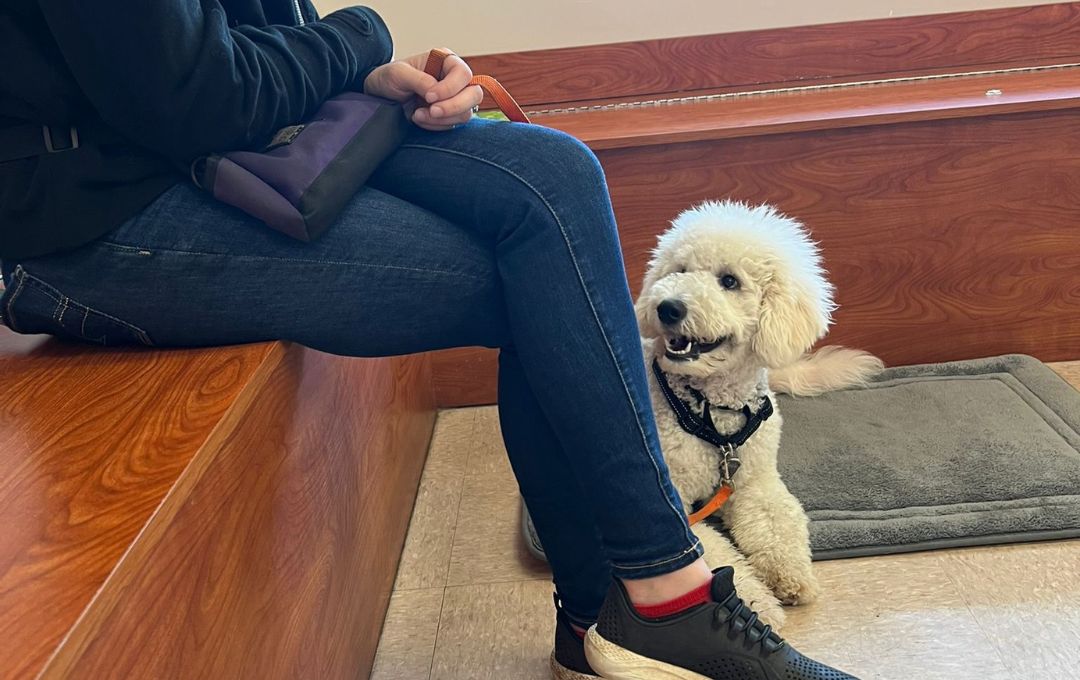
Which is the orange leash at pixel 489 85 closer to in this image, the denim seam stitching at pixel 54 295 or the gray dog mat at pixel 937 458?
the denim seam stitching at pixel 54 295

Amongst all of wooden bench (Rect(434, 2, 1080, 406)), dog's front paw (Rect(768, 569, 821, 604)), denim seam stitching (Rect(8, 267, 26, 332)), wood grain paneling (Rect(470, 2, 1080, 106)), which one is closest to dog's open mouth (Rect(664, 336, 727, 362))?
dog's front paw (Rect(768, 569, 821, 604))

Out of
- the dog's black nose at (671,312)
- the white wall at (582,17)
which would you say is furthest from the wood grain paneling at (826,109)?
the dog's black nose at (671,312)

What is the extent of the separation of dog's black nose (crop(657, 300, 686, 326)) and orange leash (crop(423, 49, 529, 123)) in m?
0.33

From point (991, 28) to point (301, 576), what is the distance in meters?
1.93

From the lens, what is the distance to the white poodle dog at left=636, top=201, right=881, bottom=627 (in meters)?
1.23

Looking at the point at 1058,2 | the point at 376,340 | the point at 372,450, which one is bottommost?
the point at 372,450

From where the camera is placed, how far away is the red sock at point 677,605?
87 cm

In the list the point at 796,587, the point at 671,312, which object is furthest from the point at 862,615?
the point at 671,312

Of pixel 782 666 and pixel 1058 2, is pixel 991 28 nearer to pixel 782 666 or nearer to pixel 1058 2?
pixel 1058 2

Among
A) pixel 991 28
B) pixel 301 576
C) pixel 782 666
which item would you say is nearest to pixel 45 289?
pixel 301 576

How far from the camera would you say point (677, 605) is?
874 millimetres

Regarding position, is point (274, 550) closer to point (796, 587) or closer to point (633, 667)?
point (633, 667)

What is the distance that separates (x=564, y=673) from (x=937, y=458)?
0.75 metres

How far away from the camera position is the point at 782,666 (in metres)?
0.91
